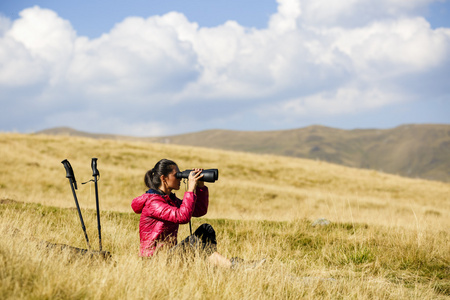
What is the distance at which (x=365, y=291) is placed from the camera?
5.57 metres

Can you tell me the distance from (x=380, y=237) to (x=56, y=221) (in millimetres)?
7466

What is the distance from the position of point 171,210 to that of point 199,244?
82 centimetres

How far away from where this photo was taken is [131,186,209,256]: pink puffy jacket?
523 centimetres

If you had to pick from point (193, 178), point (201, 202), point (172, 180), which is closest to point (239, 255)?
point (201, 202)

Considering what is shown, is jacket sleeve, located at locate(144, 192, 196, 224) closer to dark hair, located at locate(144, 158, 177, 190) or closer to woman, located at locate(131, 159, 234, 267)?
woman, located at locate(131, 159, 234, 267)

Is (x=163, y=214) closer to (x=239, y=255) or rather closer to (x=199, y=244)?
(x=199, y=244)

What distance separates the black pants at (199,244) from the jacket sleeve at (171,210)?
50 centimetres

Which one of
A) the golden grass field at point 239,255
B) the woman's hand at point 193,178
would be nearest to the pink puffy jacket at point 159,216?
the woman's hand at point 193,178

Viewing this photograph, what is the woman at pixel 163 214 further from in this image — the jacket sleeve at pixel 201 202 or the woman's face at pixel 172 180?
the jacket sleeve at pixel 201 202

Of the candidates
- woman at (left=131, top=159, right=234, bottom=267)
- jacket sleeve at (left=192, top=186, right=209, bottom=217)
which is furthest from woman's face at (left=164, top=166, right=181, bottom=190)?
jacket sleeve at (left=192, top=186, right=209, bottom=217)

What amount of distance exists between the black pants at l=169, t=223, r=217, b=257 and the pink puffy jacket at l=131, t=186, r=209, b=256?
0.19 metres

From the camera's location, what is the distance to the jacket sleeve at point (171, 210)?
5.18 m

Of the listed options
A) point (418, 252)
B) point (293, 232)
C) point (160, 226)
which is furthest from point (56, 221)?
point (418, 252)

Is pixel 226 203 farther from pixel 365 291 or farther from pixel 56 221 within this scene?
pixel 365 291
